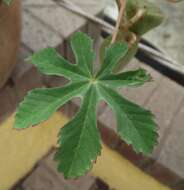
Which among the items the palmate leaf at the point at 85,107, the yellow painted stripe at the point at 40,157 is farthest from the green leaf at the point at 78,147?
the yellow painted stripe at the point at 40,157

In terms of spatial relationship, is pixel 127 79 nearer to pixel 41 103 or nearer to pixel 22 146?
pixel 41 103

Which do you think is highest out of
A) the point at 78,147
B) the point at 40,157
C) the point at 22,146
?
the point at 78,147

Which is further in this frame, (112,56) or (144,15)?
(144,15)

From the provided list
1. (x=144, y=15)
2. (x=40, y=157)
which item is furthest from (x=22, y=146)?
(x=144, y=15)

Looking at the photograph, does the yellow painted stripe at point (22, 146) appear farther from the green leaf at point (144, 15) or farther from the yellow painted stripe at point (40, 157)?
Answer: the green leaf at point (144, 15)

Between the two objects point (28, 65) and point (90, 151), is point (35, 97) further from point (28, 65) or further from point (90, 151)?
point (28, 65)

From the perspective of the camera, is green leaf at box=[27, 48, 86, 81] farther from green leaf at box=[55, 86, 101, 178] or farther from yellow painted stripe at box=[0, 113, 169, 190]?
yellow painted stripe at box=[0, 113, 169, 190]

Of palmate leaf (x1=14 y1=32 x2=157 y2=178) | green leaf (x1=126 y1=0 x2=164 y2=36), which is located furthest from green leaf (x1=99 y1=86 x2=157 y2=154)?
green leaf (x1=126 y1=0 x2=164 y2=36)
